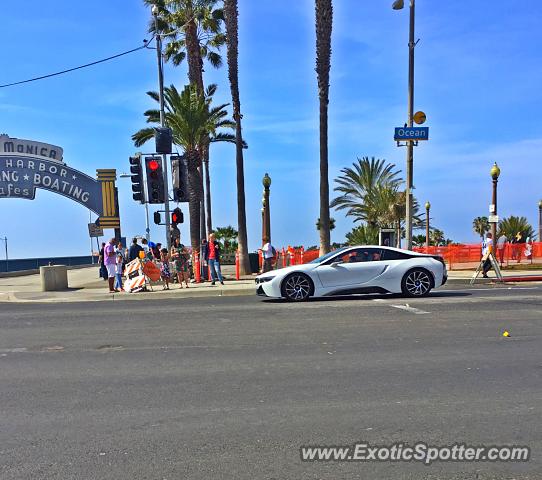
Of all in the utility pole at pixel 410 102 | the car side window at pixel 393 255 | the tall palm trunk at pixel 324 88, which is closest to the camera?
the car side window at pixel 393 255

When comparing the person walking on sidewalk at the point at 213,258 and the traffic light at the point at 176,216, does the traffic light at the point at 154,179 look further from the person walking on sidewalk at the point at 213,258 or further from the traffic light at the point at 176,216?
the person walking on sidewalk at the point at 213,258

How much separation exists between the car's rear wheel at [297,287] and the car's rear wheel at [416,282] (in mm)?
2287

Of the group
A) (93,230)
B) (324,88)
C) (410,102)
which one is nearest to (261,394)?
(410,102)

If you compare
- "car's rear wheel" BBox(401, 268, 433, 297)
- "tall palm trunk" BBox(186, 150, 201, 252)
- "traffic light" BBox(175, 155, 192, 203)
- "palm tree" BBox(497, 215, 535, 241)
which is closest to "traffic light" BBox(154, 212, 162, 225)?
"traffic light" BBox(175, 155, 192, 203)

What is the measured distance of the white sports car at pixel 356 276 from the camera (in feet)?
44.1

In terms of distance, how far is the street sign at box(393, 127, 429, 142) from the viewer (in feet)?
60.3

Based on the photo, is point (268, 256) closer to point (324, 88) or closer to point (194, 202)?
point (194, 202)

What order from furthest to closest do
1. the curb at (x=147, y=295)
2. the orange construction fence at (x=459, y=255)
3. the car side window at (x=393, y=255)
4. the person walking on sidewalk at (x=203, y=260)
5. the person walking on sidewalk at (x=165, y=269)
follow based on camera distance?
the orange construction fence at (x=459, y=255) → the person walking on sidewalk at (x=203, y=260) → the person walking on sidewalk at (x=165, y=269) → the curb at (x=147, y=295) → the car side window at (x=393, y=255)

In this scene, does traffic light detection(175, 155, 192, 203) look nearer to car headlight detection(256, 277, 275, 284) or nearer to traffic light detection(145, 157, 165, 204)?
traffic light detection(145, 157, 165, 204)

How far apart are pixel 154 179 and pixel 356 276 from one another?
7.67m

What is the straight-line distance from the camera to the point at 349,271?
13430 mm

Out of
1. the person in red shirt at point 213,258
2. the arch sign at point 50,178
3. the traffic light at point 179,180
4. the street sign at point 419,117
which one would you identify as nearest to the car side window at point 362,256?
the person in red shirt at point 213,258

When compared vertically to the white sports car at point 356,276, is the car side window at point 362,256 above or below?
above

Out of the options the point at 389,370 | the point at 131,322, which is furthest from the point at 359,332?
the point at 131,322
